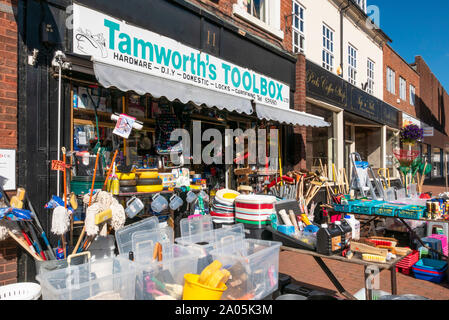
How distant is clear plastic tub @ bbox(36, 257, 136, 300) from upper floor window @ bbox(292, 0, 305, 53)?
8.73 m

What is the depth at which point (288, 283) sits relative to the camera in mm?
3240

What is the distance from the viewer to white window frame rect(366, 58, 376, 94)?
14.5 m

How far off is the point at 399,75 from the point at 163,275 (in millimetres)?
20141

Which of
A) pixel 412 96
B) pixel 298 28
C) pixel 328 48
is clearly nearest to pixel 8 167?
pixel 298 28

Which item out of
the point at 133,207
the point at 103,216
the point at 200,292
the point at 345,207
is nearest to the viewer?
the point at 200,292

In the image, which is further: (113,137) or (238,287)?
(113,137)

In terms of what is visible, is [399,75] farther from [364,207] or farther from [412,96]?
[364,207]

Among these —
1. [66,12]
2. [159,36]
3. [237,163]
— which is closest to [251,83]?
[237,163]

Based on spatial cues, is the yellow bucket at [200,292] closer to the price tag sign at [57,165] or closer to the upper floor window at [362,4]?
the price tag sign at [57,165]

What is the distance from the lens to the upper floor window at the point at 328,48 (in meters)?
11.0

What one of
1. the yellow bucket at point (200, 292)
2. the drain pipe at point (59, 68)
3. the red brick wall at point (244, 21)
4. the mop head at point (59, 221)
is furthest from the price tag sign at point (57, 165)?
the red brick wall at point (244, 21)

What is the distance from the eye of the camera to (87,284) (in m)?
2.05

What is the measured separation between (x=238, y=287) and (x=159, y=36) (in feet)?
14.3

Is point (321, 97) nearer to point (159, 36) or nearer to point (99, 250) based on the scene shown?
point (159, 36)
